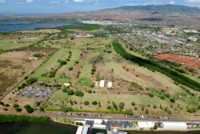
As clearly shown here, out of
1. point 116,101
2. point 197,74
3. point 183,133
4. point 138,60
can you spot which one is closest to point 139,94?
point 116,101

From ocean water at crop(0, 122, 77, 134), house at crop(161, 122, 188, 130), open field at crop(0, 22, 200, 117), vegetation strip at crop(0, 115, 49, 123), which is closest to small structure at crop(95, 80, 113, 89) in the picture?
open field at crop(0, 22, 200, 117)

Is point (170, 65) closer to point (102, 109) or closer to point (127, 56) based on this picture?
point (127, 56)

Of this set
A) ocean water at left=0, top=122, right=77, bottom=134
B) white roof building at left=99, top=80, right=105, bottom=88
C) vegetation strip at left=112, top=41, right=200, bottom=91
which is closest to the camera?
ocean water at left=0, top=122, right=77, bottom=134

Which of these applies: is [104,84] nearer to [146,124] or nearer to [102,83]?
[102,83]

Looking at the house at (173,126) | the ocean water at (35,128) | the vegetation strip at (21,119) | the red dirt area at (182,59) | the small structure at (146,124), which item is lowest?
the house at (173,126)

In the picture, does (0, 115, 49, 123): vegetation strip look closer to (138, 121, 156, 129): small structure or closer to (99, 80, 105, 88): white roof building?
(138, 121, 156, 129): small structure

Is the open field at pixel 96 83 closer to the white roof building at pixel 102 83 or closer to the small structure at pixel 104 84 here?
the small structure at pixel 104 84

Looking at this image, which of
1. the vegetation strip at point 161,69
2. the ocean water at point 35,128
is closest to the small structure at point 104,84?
the vegetation strip at point 161,69
